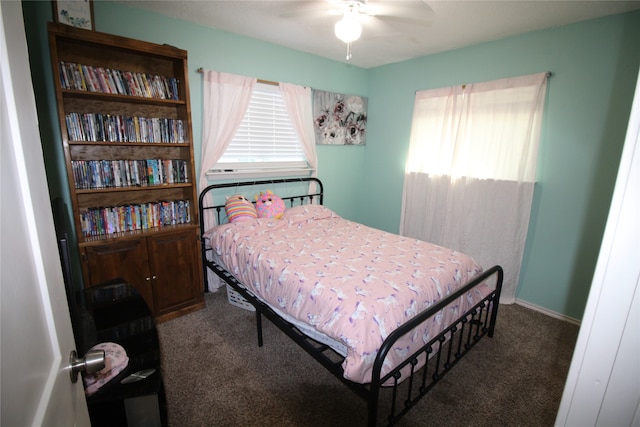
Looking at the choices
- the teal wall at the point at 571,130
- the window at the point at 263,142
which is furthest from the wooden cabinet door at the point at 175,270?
the teal wall at the point at 571,130

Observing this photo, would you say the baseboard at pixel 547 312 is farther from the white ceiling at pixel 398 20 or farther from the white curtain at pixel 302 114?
the white curtain at pixel 302 114

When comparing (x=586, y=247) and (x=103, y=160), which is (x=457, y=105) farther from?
(x=103, y=160)

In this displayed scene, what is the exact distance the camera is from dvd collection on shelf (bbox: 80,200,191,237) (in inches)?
92.6

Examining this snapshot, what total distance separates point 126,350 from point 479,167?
11.3 ft

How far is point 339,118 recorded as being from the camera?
400cm

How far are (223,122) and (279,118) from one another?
2.34 feet

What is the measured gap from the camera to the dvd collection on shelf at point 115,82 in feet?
6.97

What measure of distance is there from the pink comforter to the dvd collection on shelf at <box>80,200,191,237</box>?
1.23ft

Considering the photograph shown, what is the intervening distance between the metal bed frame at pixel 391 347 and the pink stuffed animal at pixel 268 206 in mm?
317

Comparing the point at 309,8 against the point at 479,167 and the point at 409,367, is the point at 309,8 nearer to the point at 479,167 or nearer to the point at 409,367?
the point at 479,167

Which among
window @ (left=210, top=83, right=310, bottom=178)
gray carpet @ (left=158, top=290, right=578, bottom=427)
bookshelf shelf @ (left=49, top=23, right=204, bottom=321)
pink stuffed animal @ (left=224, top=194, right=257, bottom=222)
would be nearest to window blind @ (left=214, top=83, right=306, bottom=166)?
window @ (left=210, top=83, right=310, bottom=178)

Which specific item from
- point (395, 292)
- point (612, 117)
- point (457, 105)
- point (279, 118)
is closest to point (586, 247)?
point (612, 117)

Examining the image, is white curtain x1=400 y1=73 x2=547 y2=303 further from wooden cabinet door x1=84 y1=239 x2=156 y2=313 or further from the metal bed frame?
wooden cabinet door x1=84 y1=239 x2=156 y2=313

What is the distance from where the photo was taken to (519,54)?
2816 mm
